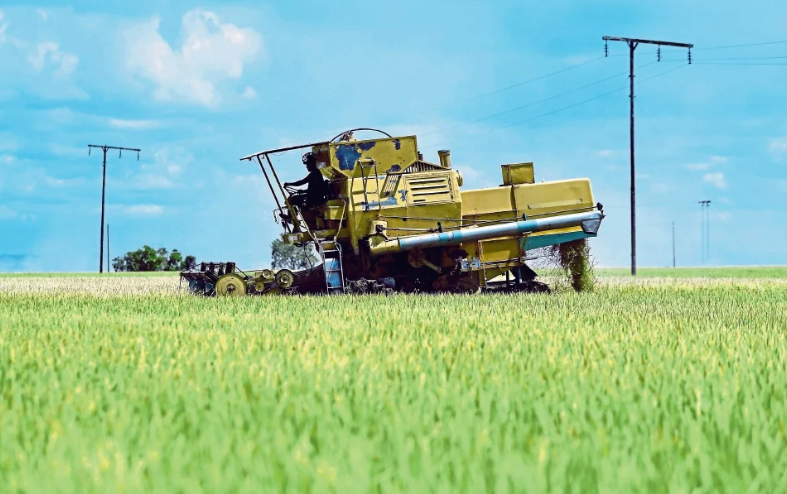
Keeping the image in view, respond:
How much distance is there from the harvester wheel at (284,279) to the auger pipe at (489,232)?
5.78 feet

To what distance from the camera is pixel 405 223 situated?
17.5m

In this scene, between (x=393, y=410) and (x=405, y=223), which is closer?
(x=393, y=410)

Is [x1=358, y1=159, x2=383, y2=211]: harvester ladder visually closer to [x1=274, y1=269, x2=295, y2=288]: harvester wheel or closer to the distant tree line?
[x1=274, y1=269, x2=295, y2=288]: harvester wheel

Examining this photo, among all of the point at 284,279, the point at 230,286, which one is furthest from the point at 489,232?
the point at 230,286

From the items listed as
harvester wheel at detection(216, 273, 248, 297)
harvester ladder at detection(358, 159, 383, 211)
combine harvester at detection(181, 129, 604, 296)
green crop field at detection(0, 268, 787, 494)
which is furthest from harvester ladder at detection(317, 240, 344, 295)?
green crop field at detection(0, 268, 787, 494)

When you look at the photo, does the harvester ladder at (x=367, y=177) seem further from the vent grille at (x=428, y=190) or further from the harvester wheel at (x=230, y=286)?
the harvester wheel at (x=230, y=286)

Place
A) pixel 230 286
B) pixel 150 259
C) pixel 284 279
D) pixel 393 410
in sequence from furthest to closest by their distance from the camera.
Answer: pixel 150 259
pixel 284 279
pixel 230 286
pixel 393 410

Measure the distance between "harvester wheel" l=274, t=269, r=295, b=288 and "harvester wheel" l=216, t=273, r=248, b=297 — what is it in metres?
0.73

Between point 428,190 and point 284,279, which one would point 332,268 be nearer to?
point 284,279

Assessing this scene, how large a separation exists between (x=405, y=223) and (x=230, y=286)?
379 cm

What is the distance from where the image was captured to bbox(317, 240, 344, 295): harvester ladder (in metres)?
17.2

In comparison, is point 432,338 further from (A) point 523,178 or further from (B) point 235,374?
(A) point 523,178

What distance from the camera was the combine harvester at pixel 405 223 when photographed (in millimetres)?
17312

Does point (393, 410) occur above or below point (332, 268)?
below
